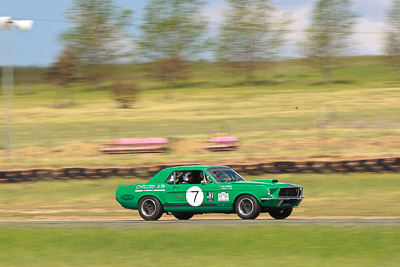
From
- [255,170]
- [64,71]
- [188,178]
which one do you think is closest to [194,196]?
[188,178]

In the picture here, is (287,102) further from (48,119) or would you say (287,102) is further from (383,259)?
(383,259)

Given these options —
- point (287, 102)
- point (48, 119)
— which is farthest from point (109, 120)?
point (287, 102)

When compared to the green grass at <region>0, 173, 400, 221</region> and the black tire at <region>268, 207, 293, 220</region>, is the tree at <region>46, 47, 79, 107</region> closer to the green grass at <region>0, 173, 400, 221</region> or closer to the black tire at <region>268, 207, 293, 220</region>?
the green grass at <region>0, 173, 400, 221</region>

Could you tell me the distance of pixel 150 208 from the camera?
1548cm

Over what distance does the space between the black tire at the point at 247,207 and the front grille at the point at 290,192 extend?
55cm

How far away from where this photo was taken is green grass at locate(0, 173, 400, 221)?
18.6 m

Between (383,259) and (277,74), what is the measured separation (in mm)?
75843

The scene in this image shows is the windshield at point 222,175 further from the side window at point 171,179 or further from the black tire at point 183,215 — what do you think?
the black tire at point 183,215

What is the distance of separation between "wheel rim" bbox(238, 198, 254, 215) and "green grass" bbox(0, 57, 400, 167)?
12.7 m

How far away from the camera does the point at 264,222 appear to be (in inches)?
521

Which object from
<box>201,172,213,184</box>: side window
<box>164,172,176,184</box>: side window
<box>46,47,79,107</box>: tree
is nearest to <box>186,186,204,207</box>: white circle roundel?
<box>201,172,213,184</box>: side window

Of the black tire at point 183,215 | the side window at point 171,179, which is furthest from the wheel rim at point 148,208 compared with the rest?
the black tire at point 183,215

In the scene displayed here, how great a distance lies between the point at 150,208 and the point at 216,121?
26709 millimetres

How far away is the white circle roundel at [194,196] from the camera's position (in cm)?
1488
